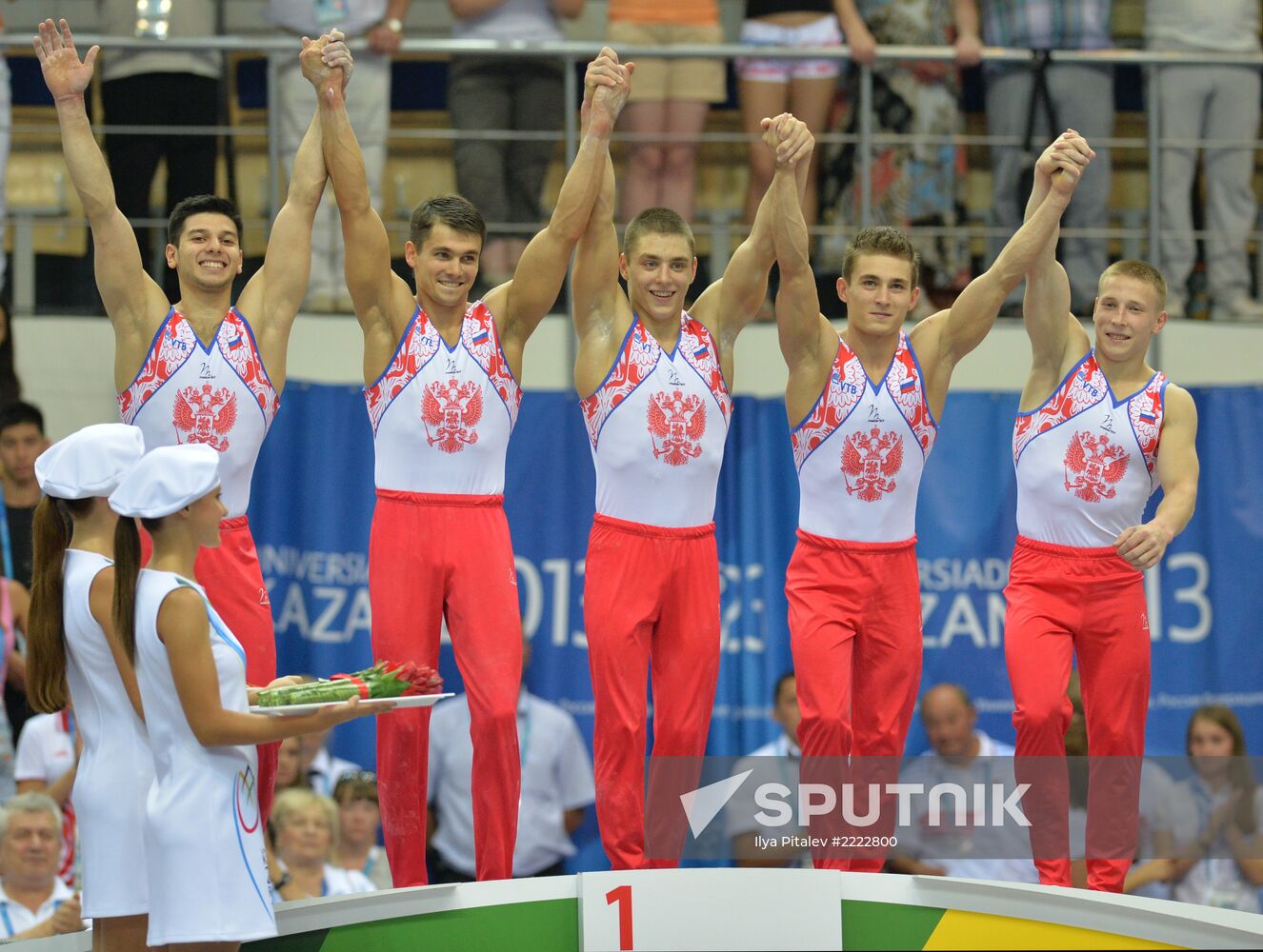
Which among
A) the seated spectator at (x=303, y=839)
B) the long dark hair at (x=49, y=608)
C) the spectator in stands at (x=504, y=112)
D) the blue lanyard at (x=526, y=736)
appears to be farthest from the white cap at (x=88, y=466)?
the spectator in stands at (x=504, y=112)

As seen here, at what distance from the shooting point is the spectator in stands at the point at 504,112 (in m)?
8.20

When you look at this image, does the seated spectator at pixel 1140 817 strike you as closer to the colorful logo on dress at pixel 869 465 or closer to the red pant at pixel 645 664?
the colorful logo on dress at pixel 869 465

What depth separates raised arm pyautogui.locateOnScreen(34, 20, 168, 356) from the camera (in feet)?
18.2

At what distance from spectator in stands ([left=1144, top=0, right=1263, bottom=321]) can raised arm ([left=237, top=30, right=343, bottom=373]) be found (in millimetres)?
4378

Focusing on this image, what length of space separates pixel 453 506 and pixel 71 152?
166 cm

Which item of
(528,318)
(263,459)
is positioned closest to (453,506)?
(528,318)

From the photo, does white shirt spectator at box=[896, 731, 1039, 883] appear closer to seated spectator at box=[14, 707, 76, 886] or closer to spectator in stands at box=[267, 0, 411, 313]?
seated spectator at box=[14, 707, 76, 886]

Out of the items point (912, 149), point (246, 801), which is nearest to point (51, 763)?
point (246, 801)

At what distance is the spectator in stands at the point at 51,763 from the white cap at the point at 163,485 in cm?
359

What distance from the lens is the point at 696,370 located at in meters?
5.84

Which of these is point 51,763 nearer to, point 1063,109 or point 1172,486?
point 1172,486

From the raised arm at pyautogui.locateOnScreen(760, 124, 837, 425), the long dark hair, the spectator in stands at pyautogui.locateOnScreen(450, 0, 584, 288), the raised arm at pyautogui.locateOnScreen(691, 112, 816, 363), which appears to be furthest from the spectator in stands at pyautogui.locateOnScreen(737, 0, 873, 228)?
the long dark hair

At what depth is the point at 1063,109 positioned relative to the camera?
830 centimetres

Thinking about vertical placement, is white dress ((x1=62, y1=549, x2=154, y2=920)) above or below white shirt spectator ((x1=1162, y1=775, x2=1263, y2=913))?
above
